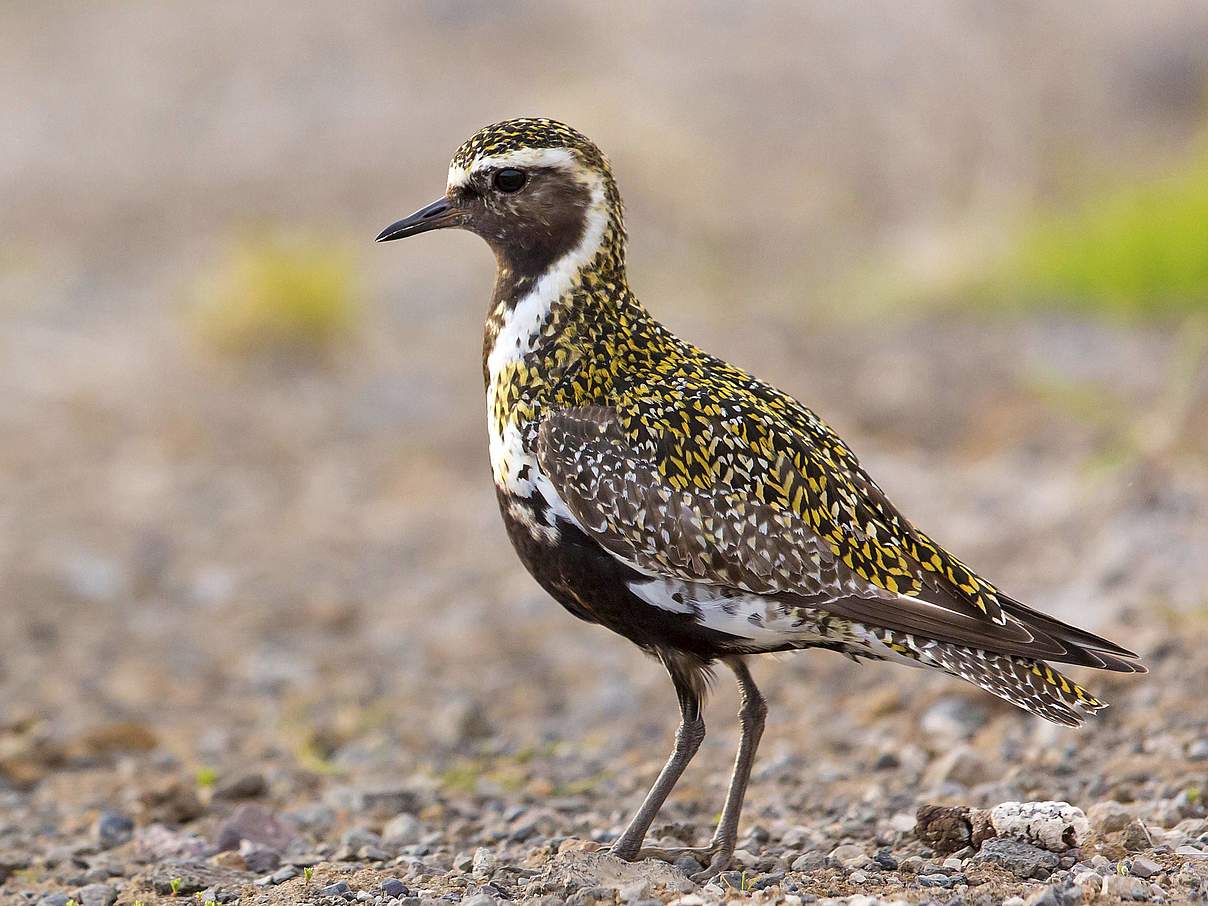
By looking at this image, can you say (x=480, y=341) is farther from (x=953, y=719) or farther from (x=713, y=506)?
(x=713, y=506)

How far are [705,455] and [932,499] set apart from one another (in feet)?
17.2

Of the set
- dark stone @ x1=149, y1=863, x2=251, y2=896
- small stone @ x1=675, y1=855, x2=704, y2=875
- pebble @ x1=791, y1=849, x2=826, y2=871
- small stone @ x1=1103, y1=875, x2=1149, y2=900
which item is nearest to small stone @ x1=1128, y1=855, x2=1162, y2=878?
small stone @ x1=1103, y1=875, x2=1149, y2=900

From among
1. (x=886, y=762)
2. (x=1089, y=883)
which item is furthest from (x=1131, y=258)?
(x=1089, y=883)

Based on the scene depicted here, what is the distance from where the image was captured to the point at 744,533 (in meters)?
5.56

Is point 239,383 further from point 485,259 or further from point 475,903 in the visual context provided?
point 475,903

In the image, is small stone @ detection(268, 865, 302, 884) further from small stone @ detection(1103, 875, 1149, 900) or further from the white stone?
small stone @ detection(1103, 875, 1149, 900)

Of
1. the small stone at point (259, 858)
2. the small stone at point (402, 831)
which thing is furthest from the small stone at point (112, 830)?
the small stone at point (402, 831)

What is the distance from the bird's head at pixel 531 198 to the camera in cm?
600

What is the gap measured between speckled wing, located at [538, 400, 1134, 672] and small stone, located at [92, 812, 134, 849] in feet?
8.43

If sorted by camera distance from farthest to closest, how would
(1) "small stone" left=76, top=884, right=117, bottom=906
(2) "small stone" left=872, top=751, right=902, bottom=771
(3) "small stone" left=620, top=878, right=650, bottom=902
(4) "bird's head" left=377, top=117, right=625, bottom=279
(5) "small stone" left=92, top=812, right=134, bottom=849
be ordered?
(2) "small stone" left=872, top=751, right=902, bottom=771 < (5) "small stone" left=92, top=812, right=134, bottom=849 < (4) "bird's head" left=377, top=117, right=625, bottom=279 < (1) "small stone" left=76, top=884, right=117, bottom=906 < (3) "small stone" left=620, top=878, right=650, bottom=902

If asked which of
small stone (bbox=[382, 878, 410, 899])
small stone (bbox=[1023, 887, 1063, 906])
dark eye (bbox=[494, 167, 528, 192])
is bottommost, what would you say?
small stone (bbox=[382, 878, 410, 899])

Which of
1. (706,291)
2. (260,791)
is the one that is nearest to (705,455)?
(260,791)

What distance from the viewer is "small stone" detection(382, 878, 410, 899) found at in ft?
17.8

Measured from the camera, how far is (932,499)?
34.8 feet
